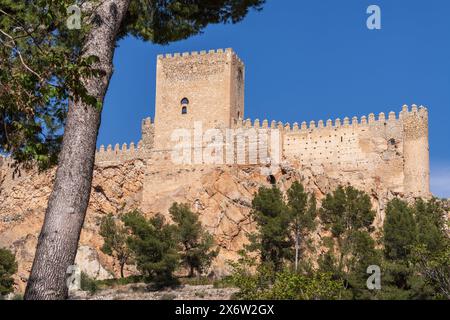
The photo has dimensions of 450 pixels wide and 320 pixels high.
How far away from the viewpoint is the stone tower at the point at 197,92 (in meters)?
37.0

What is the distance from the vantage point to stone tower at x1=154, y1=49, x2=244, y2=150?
3697cm

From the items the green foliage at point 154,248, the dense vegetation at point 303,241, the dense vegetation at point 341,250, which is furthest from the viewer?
the green foliage at point 154,248

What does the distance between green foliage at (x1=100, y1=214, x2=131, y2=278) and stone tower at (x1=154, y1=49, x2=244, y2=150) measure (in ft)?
15.3

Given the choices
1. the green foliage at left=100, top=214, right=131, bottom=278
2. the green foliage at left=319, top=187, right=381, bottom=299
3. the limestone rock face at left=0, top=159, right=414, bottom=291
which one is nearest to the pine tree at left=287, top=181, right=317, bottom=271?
the green foliage at left=319, top=187, right=381, bottom=299

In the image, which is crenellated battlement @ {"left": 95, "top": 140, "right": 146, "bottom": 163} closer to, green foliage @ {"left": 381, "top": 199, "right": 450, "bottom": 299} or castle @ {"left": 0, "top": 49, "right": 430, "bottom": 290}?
castle @ {"left": 0, "top": 49, "right": 430, "bottom": 290}

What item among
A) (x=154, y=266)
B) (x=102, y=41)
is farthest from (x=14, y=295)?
(x=102, y=41)

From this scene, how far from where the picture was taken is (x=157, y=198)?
122 ft

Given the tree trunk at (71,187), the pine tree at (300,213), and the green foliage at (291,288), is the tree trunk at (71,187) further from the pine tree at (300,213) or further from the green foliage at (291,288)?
the pine tree at (300,213)

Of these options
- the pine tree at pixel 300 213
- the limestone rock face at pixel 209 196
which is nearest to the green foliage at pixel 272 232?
the pine tree at pixel 300 213

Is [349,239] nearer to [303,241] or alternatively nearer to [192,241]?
[303,241]

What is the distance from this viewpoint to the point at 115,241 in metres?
35.9

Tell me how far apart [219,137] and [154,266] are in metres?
7.80

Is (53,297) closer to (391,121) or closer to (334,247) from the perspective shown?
(334,247)

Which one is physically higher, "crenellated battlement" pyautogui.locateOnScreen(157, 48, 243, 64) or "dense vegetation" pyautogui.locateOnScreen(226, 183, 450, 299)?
"crenellated battlement" pyautogui.locateOnScreen(157, 48, 243, 64)
